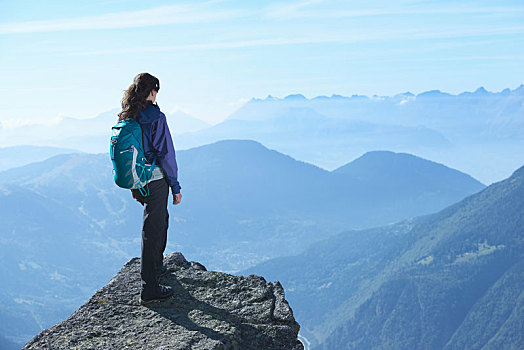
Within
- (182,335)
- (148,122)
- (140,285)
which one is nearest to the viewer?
(182,335)

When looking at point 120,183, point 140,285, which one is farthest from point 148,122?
point 140,285

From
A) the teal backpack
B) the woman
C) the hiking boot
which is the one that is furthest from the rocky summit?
the teal backpack

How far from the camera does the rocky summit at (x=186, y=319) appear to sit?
319 inches

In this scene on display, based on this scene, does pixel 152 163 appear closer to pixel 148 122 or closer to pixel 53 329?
pixel 148 122

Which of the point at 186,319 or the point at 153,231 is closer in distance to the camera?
the point at 186,319

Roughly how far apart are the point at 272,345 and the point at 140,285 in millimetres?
3382

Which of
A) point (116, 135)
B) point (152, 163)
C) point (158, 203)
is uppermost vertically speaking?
point (116, 135)

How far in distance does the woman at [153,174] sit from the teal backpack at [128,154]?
0.19 meters

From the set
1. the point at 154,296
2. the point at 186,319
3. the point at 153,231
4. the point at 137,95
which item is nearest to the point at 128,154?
the point at 137,95

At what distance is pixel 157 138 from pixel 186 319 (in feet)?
10.9

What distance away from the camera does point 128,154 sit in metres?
8.53

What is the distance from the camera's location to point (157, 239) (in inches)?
371

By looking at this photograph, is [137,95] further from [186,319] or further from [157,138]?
[186,319]

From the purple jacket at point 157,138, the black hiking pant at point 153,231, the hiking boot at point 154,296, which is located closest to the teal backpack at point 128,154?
the purple jacket at point 157,138
